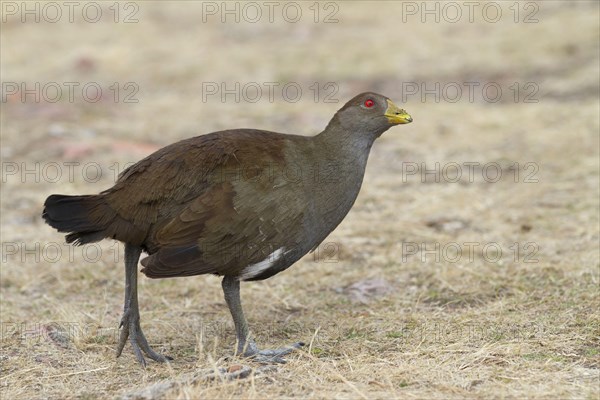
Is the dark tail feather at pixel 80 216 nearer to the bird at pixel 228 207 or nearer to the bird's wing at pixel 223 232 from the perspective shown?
the bird at pixel 228 207

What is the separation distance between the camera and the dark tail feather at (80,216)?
488 cm

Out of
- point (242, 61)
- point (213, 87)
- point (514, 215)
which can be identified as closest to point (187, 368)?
point (514, 215)

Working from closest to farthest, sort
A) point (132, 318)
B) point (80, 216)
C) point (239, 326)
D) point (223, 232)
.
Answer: point (223, 232) < point (80, 216) < point (239, 326) < point (132, 318)

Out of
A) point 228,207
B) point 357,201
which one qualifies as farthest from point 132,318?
point 357,201

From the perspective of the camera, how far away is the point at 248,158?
499 centimetres

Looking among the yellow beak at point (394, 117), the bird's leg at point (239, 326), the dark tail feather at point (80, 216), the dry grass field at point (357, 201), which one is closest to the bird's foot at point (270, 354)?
the bird's leg at point (239, 326)

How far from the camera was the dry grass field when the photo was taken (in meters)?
4.68

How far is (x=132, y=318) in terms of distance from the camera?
5.16 metres

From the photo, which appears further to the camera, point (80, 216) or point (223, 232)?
point (80, 216)

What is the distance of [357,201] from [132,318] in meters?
3.84

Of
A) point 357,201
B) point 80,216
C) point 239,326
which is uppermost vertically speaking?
point 80,216

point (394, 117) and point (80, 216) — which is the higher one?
point (394, 117)

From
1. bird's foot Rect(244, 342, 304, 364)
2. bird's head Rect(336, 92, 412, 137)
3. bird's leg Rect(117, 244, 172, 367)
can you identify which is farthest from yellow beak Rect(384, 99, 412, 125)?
bird's leg Rect(117, 244, 172, 367)

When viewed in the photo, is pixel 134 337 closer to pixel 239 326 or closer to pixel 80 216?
pixel 239 326
